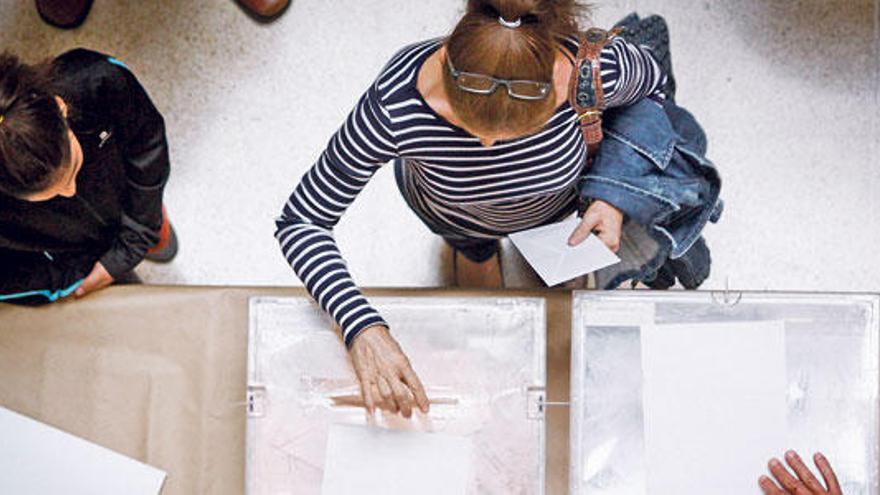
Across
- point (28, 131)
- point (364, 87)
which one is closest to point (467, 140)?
point (28, 131)

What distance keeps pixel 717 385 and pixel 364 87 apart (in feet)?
2.90

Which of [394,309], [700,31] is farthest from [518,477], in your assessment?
[700,31]

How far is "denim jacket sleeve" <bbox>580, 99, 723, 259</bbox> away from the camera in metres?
0.91

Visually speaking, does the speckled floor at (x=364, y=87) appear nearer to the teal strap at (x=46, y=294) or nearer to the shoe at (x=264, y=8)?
the shoe at (x=264, y=8)

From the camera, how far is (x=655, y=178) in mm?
912

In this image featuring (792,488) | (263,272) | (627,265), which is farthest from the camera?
(263,272)

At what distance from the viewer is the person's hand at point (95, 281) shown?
964 millimetres

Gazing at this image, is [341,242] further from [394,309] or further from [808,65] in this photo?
[808,65]

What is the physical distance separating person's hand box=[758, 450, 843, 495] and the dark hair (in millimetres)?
857

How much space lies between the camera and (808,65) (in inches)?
58.7

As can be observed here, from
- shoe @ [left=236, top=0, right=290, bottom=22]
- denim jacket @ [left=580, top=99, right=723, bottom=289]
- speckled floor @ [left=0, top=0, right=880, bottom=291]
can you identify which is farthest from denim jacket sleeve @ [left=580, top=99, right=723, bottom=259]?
shoe @ [left=236, top=0, right=290, bottom=22]

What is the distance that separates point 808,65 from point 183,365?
3.95 ft

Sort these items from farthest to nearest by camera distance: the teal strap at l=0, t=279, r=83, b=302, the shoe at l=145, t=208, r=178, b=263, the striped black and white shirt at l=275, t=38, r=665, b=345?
the shoe at l=145, t=208, r=178, b=263, the teal strap at l=0, t=279, r=83, b=302, the striped black and white shirt at l=275, t=38, r=665, b=345

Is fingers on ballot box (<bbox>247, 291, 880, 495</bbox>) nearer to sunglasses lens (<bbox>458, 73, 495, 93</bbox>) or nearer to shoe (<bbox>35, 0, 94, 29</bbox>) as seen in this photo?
sunglasses lens (<bbox>458, 73, 495, 93</bbox>)
